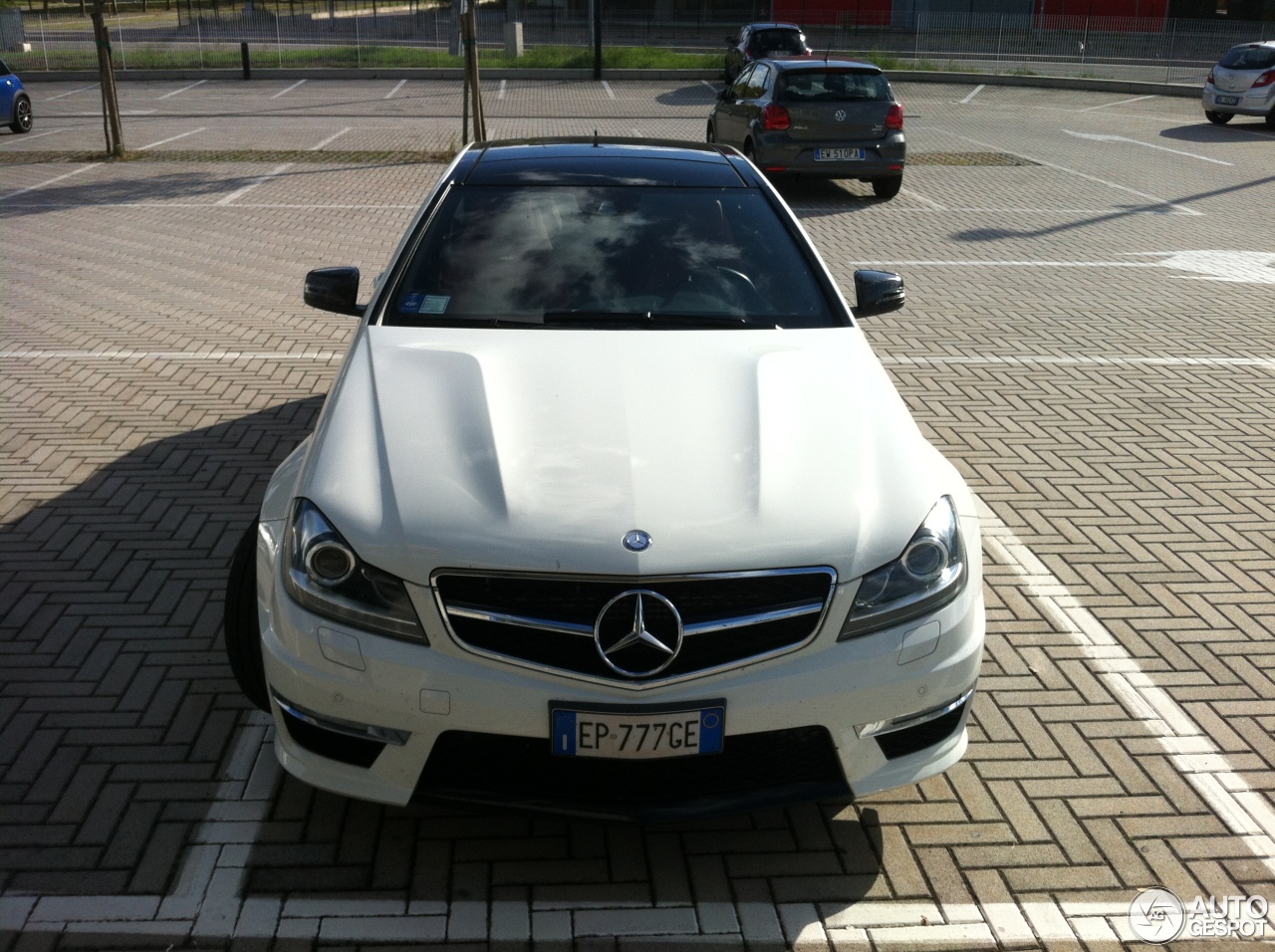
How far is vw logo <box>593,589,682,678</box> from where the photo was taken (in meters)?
3.03

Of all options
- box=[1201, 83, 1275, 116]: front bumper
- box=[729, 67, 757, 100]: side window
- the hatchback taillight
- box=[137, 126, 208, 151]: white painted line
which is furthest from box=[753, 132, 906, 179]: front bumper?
box=[1201, 83, 1275, 116]: front bumper

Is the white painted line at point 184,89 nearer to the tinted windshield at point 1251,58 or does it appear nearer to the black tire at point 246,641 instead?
the tinted windshield at point 1251,58

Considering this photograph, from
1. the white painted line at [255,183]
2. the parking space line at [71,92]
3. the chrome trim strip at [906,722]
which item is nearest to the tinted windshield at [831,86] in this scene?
the white painted line at [255,183]

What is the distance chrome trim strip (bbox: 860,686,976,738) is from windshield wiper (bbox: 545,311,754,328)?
5.31ft

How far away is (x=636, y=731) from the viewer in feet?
9.99

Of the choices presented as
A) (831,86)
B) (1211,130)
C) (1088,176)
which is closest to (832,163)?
(831,86)

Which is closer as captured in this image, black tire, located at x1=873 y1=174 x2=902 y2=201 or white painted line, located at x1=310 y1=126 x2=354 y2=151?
black tire, located at x1=873 y1=174 x2=902 y2=201

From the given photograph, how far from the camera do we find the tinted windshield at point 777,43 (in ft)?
96.3

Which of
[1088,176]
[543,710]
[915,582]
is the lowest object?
[1088,176]

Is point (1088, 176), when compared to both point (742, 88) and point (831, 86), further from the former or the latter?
point (742, 88)

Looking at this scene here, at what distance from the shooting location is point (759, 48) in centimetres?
2933

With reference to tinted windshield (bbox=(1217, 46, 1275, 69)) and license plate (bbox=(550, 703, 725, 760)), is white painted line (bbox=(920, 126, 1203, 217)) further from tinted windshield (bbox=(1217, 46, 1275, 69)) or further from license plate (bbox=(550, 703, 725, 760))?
license plate (bbox=(550, 703, 725, 760))

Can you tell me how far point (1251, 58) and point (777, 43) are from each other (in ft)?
32.8

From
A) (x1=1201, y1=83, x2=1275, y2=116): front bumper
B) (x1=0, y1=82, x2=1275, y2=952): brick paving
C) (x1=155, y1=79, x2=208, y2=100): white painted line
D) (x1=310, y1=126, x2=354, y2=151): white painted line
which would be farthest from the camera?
(x1=155, y1=79, x2=208, y2=100): white painted line
